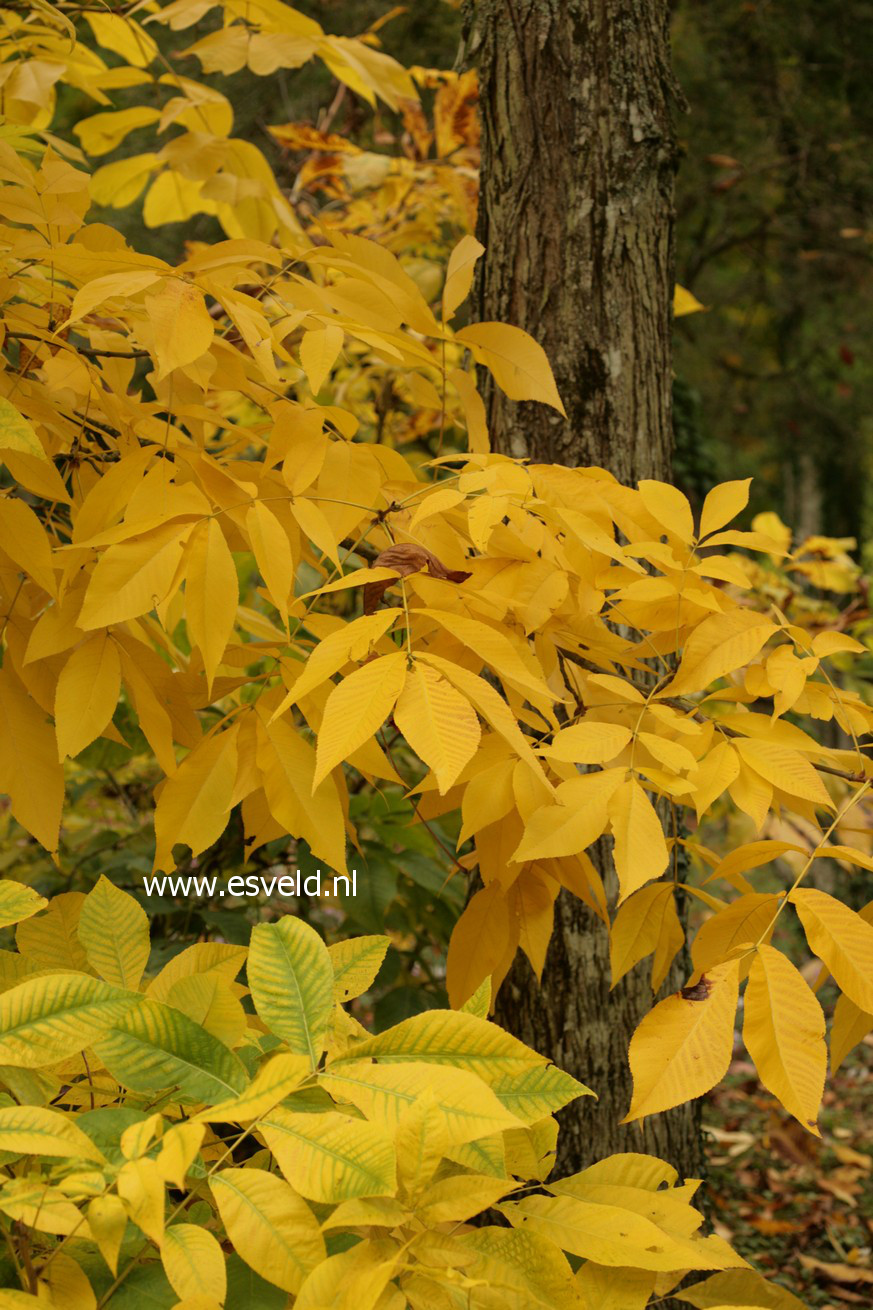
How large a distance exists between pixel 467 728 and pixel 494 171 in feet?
3.92

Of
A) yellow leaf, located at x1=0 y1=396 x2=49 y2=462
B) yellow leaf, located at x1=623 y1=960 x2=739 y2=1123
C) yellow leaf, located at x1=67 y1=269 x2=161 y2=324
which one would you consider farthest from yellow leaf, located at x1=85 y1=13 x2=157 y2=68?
yellow leaf, located at x1=623 y1=960 x2=739 y2=1123

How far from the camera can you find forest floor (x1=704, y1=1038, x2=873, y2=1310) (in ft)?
8.55

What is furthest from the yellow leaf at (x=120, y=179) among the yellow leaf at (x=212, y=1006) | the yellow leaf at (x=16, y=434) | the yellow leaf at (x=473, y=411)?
the yellow leaf at (x=212, y=1006)

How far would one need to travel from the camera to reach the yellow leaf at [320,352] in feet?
2.91

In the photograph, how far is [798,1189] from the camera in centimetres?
313

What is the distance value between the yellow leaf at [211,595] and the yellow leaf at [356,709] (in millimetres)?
161

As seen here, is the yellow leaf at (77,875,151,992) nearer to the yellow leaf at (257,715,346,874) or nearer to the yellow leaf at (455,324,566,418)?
the yellow leaf at (257,715,346,874)

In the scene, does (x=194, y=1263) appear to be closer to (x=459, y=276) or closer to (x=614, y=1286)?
(x=614, y=1286)

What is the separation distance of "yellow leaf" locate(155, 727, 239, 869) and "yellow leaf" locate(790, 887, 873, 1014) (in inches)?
18.0

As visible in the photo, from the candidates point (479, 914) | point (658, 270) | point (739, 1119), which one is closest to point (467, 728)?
point (479, 914)

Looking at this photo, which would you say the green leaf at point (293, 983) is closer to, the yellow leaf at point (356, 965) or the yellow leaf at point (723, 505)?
the yellow leaf at point (356, 965)

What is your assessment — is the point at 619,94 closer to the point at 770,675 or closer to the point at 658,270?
the point at 658,270

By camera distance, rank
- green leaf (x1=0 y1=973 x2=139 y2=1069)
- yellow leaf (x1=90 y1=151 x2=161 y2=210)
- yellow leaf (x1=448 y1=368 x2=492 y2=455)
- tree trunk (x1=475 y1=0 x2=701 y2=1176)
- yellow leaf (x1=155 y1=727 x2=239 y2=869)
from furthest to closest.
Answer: yellow leaf (x1=90 y1=151 x2=161 y2=210), tree trunk (x1=475 y1=0 x2=701 y2=1176), yellow leaf (x1=448 y1=368 x2=492 y2=455), yellow leaf (x1=155 y1=727 x2=239 y2=869), green leaf (x1=0 y1=973 x2=139 y2=1069)

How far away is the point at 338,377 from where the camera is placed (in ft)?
11.1
